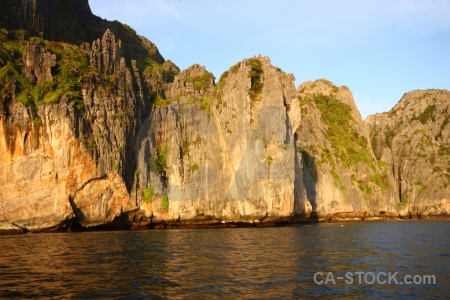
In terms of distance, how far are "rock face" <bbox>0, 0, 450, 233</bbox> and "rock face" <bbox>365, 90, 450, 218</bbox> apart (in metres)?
26.7

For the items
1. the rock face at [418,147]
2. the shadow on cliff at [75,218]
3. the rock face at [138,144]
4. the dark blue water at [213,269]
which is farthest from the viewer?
the rock face at [418,147]

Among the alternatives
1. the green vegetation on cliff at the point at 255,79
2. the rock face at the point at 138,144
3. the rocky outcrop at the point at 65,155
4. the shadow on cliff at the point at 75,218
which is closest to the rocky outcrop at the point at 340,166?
the rock face at the point at 138,144

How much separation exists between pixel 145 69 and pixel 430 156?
81.3 metres

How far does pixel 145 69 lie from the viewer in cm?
7781

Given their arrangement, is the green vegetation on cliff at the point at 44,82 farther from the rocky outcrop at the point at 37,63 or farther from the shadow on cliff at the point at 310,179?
the shadow on cliff at the point at 310,179

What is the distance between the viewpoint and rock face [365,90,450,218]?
94.9m

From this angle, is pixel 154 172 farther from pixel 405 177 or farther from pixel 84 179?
pixel 405 177

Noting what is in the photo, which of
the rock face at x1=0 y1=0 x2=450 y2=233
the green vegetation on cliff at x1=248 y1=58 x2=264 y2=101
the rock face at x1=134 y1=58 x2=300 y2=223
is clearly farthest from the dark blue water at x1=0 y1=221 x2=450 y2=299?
the green vegetation on cliff at x1=248 y1=58 x2=264 y2=101

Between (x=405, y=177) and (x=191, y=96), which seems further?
(x=405, y=177)

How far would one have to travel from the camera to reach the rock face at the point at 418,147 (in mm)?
94938

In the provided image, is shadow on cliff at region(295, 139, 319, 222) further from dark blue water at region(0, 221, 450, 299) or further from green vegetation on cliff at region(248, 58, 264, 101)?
dark blue water at region(0, 221, 450, 299)

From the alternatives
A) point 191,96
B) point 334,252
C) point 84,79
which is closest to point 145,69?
point 191,96

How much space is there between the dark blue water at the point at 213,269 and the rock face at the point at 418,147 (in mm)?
71265

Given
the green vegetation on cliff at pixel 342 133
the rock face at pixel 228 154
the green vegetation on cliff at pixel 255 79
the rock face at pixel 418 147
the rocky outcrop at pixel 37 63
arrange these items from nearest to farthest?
1. the rocky outcrop at pixel 37 63
2. the rock face at pixel 228 154
3. the green vegetation on cliff at pixel 255 79
4. the green vegetation on cliff at pixel 342 133
5. the rock face at pixel 418 147
